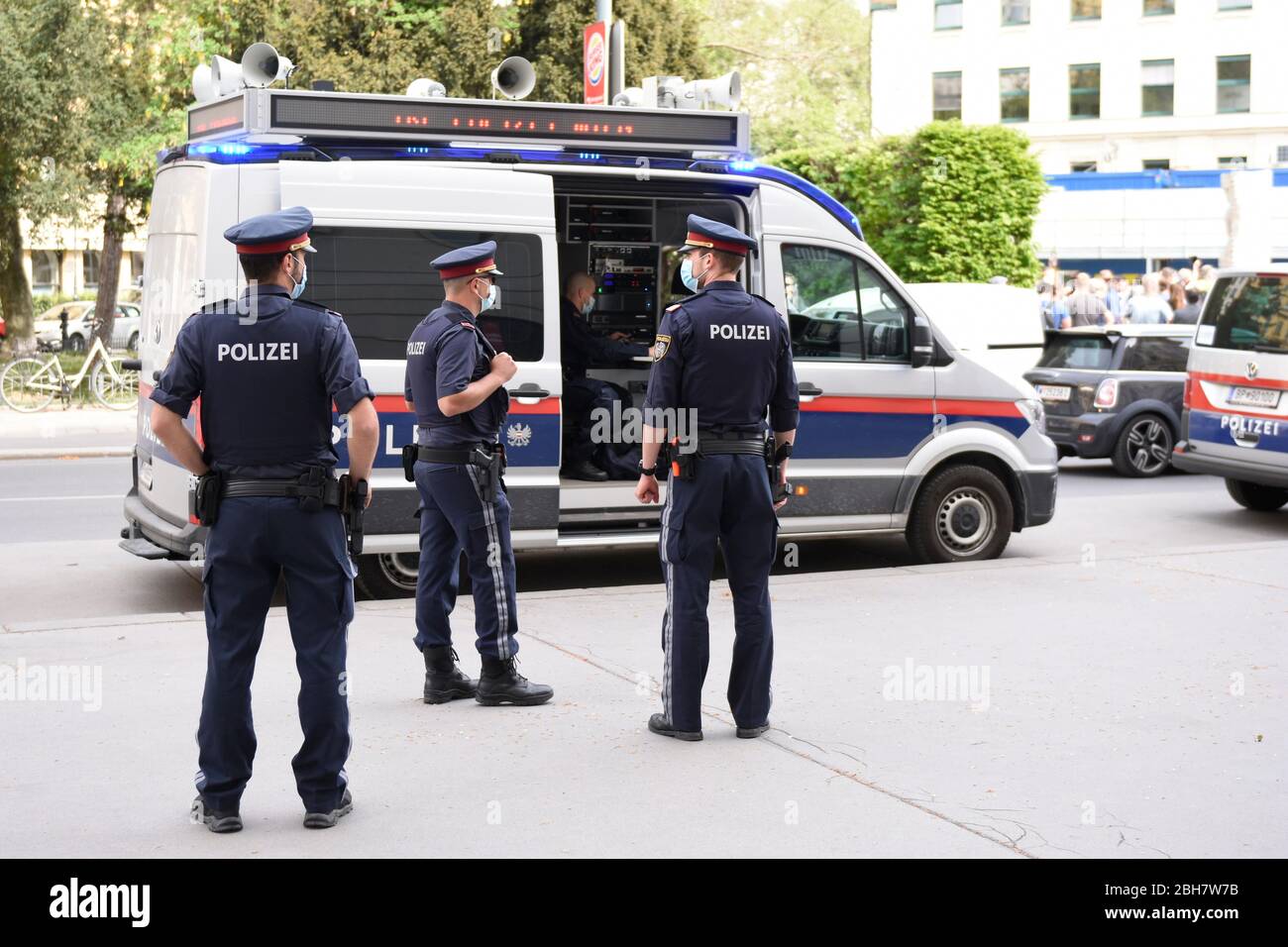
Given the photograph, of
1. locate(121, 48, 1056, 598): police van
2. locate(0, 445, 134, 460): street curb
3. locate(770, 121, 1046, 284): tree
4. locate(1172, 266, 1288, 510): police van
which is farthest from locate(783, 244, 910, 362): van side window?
locate(770, 121, 1046, 284): tree

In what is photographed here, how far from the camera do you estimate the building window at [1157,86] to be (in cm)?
5294

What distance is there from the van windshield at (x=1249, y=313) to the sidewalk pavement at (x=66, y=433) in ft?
36.6

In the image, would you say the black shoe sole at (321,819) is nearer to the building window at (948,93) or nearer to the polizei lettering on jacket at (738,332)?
the polizei lettering on jacket at (738,332)

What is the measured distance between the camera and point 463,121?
873 centimetres

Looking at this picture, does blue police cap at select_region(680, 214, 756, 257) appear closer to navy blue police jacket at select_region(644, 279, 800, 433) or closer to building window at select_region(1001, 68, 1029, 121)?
navy blue police jacket at select_region(644, 279, 800, 433)

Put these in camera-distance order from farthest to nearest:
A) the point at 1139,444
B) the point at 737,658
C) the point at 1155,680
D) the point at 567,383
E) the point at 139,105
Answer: the point at 139,105, the point at 1139,444, the point at 567,383, the point at 1155,680, the point at 737,658

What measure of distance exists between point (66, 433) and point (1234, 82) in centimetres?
4425

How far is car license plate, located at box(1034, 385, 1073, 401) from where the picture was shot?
15.9 metres

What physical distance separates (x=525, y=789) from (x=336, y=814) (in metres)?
0.68

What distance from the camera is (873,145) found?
24.1m

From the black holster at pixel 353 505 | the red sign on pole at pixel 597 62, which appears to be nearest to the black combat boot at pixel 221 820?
the black holster at pixel 353 505

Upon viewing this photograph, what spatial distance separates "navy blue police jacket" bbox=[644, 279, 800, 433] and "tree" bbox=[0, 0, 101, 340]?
68.1 feet

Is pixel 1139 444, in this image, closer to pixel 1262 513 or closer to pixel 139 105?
pixel 1262 513

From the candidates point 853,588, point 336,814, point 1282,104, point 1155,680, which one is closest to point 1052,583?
point 853,588
